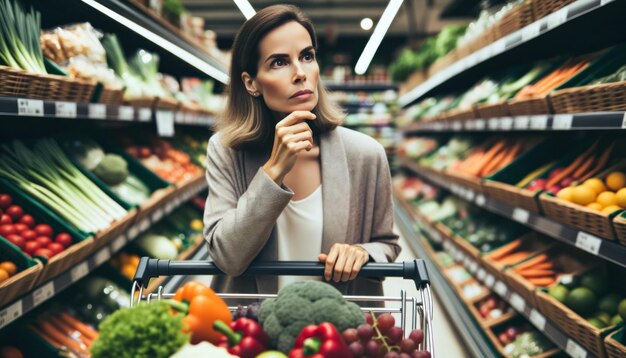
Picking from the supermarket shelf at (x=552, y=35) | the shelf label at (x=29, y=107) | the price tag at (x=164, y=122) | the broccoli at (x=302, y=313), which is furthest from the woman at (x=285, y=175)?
the price tag at (x=164, y=122)

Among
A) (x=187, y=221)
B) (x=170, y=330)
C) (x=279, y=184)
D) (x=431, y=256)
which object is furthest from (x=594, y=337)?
(x=187, y=221)

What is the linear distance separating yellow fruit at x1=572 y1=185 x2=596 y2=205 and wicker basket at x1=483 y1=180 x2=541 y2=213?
0.86 feet

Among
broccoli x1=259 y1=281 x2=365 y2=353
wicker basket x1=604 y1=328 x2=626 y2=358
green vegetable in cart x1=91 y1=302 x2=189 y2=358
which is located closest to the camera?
green vegetable in cart x1=91 y1=302 x2=189 y2=358

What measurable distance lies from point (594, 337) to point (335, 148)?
121cm

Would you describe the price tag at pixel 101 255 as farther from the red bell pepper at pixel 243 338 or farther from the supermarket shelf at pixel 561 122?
the supermarket shelf at pixel 561 122

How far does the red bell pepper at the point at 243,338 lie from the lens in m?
0.91

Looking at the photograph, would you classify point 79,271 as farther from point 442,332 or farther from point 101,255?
point 442,332

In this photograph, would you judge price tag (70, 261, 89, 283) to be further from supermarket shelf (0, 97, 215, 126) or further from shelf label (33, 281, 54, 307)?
supermarket shelf (0, 97, 215, 126)

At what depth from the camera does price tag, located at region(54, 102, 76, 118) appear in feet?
6.59

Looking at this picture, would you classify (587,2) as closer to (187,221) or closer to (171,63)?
(187,221)

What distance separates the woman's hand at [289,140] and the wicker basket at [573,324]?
4.46 ft

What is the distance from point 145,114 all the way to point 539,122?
7.53 ft

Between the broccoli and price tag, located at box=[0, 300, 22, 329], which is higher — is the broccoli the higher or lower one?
the higher one

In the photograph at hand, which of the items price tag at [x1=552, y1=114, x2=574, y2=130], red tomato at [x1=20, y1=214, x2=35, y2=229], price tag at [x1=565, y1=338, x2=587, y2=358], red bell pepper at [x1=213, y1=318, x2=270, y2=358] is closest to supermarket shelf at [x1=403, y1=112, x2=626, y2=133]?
price tag at [x1=552, y1=114, x2=574, y2=130]
